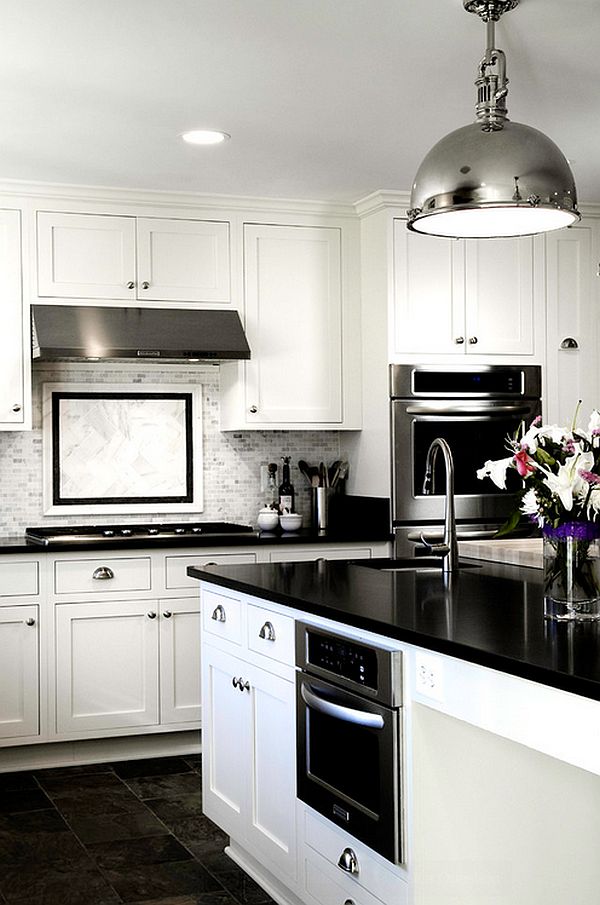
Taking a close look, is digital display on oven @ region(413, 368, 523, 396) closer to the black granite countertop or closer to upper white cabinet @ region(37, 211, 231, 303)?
upper white cabinet @ region(37, 211, 231, 303)

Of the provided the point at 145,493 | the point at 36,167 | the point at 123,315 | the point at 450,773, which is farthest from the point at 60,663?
the point at 450,773

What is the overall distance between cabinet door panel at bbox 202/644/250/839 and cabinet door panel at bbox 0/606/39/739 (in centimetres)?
131

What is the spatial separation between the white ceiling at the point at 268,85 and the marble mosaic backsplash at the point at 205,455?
92 centimetres

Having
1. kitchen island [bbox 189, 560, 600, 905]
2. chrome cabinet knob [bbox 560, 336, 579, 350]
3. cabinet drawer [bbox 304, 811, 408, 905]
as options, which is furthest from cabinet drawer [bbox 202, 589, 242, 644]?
chrome cabinet knob [bbox 560, 336, 579, 350]

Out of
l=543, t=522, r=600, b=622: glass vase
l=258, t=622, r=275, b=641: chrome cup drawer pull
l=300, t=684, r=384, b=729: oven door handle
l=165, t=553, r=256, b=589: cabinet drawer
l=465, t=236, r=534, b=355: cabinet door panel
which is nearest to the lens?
l=543, t=522, r=600, b=622: glass vase

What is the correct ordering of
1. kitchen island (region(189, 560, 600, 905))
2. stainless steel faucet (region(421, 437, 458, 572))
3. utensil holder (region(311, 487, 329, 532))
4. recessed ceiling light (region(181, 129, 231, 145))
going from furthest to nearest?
1. utensil holder (region(311, 487, 329, 532))
2. recessed ceiling light (region(181, 129, 231, 145))
3. stainless steel faucet (region(421, 437, 458, 572))
4. kitchen island (region(189, 560, 600, 905))

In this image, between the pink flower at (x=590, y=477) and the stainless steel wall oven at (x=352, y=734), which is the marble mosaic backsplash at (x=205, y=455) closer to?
the stainless steel wall oven at (x=352, y=734)

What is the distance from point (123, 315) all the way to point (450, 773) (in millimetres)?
3220

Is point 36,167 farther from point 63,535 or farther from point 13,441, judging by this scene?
point 63,535

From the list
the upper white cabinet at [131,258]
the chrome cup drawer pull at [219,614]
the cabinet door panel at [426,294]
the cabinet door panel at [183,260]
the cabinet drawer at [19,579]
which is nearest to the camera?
the chrome cup drawer pull at [219,614]

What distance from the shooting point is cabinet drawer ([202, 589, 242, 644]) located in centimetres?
342

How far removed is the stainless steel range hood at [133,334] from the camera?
4.92 metres

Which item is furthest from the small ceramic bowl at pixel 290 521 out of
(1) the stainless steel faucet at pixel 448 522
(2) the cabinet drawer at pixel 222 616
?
(1) the stainless steel faucet at pixel 448 522

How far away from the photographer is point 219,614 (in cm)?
357
